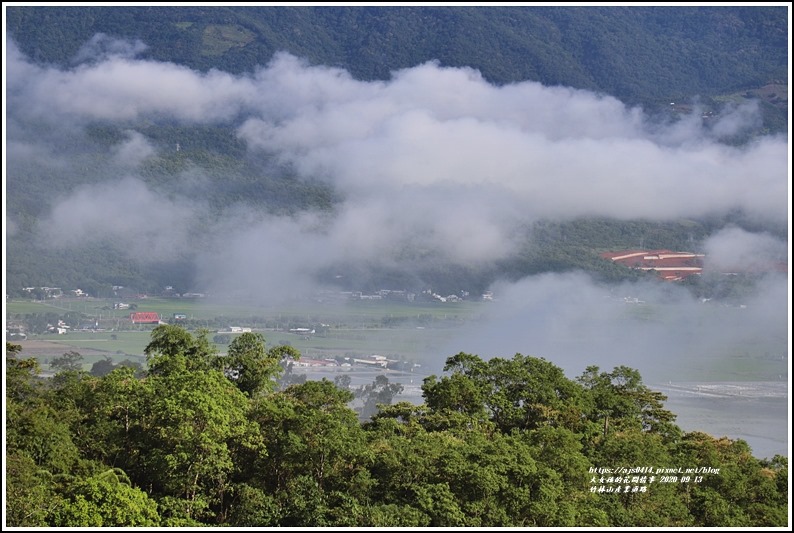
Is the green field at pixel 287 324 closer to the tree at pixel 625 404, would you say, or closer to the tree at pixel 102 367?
the tree at pixel 102 367

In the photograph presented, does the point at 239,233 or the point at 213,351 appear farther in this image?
the point at 239,233

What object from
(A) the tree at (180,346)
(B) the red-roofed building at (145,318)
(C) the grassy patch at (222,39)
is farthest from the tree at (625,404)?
(C) the grassy patch at (222,39)

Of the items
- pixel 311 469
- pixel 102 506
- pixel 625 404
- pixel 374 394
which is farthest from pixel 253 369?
pixel 374 394

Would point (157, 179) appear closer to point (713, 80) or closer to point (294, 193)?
point (294, 193)

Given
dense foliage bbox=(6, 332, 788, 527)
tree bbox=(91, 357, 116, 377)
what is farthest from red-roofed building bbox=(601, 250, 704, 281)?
dense foliage bbox=(6, 332, 788, 527)

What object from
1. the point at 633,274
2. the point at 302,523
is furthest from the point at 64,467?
the point at 633,274

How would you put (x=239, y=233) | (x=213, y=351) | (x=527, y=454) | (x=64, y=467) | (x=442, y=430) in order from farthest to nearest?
(x=239, y=233) < (x=213, y=351) < (x=442, y=430) < (x=527, y=454) < (x=64, y=467)
